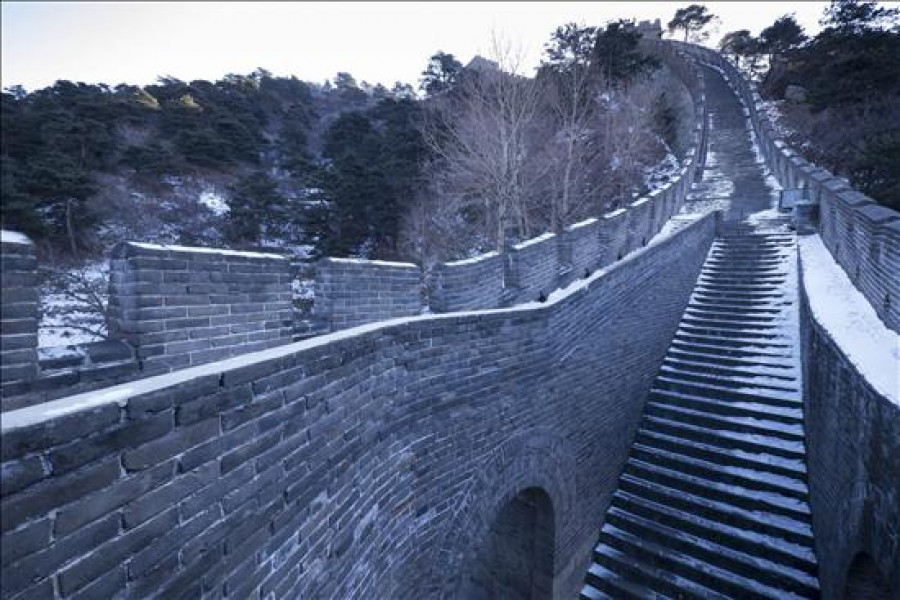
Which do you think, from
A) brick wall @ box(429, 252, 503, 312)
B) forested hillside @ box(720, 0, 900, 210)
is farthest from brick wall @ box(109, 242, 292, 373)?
forested hillside @ box(720, 0, 900, 210)

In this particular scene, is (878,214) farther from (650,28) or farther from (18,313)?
(650,28)

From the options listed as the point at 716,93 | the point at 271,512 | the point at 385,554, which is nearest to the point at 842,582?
the point at 385,554

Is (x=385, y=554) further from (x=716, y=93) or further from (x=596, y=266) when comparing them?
(x=716, y=93)

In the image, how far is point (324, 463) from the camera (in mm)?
2477

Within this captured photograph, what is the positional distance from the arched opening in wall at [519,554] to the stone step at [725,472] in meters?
2.07

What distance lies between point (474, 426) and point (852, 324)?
414 cm

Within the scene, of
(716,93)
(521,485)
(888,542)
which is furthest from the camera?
(716,93)

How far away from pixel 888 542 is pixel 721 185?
1509 centimetres

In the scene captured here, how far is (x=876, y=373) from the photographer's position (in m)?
3.18

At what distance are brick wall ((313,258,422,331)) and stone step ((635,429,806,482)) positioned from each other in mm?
4704

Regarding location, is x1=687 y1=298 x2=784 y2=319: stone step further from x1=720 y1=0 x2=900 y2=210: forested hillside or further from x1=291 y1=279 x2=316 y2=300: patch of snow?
x1=291 y1=279 x2=316 y2=300: patch of snow

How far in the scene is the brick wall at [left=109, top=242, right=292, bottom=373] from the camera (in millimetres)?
2277

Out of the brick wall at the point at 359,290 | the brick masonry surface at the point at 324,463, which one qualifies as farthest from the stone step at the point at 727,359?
the brick wall at the point at 359,290

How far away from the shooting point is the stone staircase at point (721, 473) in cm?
496
